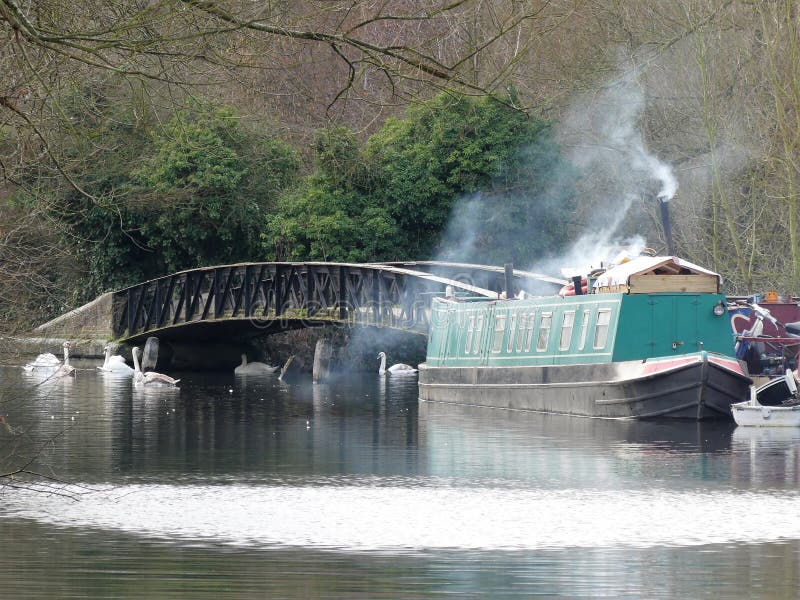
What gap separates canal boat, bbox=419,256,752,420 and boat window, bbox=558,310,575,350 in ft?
0.07

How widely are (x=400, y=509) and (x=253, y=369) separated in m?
39.2

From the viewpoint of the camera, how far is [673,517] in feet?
63.6

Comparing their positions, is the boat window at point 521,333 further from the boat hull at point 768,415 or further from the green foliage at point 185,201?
the green foliage at point 185,201

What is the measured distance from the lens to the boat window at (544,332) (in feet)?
122

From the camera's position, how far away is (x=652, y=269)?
34312 mm

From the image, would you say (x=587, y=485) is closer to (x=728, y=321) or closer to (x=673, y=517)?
(x=673, y=517)

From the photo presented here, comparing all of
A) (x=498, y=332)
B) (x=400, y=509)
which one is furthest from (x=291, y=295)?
(x=400, y=509)

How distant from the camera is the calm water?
15.1 metres

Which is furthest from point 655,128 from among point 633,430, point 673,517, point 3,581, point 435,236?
point 3,581

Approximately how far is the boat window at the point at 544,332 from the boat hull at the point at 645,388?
1.65ft

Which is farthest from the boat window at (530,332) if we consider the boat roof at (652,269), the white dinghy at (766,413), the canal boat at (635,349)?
the white dinghy at (766,413)

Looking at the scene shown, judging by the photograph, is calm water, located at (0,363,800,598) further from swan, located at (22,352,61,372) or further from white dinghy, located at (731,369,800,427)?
swan, located at (22,352,61,372)

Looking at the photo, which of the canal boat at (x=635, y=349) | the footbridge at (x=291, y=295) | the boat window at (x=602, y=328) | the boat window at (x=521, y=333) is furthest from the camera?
the footbridge at (x=291, y=295)

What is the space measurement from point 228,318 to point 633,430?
2548 centimetres
